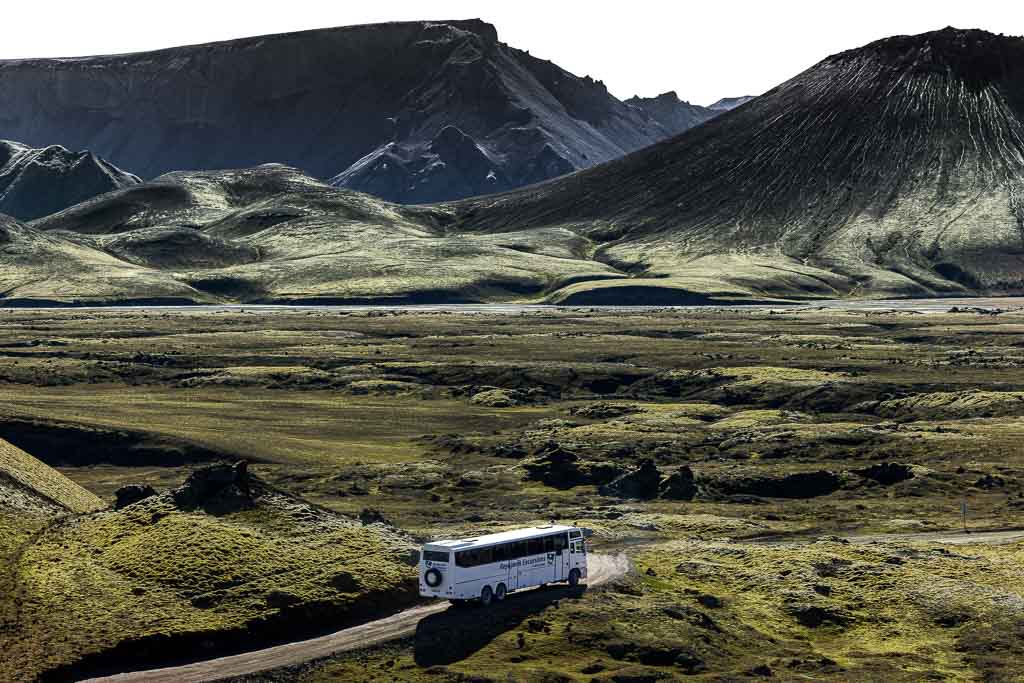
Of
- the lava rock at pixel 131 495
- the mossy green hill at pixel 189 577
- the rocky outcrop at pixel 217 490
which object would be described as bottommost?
the mossy green hill at pixel 189 577

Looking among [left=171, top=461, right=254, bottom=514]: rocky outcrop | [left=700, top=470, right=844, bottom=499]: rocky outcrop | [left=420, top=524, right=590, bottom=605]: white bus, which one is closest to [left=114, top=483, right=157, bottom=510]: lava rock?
[left=171, top=461, right=254, bottom=514]: rocky outcrop

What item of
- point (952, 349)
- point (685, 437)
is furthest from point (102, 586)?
point (952, 349)

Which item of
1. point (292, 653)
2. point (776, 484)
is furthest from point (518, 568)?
point (776, 484)

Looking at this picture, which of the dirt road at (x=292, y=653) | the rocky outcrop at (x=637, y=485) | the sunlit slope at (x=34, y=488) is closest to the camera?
the dirt road at (x=292, y=653)

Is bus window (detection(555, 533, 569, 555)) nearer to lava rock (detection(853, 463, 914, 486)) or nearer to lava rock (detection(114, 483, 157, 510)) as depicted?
lava rock (detection(114, 483, 157, 510))

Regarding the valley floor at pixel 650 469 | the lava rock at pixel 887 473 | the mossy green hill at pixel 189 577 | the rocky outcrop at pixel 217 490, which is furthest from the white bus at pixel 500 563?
the lava rock at pixel 887 473

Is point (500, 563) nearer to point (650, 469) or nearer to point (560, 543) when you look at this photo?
point (560, 543)

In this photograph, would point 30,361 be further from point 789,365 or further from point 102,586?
point 102,586

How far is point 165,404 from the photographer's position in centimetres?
14350

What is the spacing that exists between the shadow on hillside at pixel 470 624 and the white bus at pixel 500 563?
0.55 m

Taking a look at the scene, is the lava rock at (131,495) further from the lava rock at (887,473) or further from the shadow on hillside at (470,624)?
the lava rock at (887,473)

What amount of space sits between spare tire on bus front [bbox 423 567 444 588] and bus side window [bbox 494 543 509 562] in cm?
271

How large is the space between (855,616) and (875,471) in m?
40.0

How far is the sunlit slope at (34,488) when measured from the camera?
67.4m
